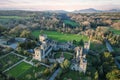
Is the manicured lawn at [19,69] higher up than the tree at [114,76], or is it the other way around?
the manicured lawn at [19,69]

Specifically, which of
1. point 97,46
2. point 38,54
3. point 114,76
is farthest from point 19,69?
point 97,46

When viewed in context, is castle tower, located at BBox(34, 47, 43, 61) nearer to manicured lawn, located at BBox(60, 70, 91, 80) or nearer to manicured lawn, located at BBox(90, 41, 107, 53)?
manicured lawn, located at BBox(60, 70, 91, 80)

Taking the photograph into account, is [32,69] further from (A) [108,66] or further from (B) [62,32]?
(B) [62,32]

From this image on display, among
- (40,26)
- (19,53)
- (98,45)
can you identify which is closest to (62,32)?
(40,26)

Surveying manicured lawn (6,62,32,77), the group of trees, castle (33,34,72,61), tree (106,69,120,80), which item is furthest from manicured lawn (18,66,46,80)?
tree (106,69,120,80)

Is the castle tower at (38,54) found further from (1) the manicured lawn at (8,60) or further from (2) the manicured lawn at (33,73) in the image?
(1) the manicured lawn at (8,60)

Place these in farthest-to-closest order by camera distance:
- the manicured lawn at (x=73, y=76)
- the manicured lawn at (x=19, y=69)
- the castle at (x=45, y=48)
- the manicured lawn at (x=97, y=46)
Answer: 1. the manicured lawn at (x=97, y=46)
2. the castle at (x=45, y=48)
3. the manicured lawn at (x=73, y=76)
4. the manicured lawn at (x=19, y=69)

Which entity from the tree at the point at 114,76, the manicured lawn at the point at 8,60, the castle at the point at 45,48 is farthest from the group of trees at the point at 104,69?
the manicured lawn at the point at 8,60

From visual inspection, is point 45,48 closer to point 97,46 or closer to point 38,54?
point 38,54
